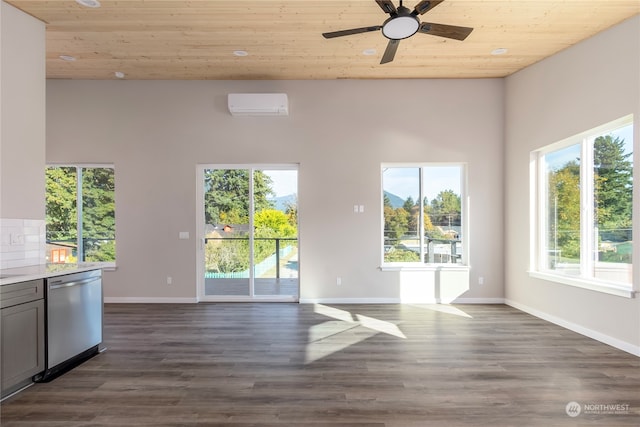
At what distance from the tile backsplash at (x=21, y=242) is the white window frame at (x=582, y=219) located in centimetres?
608

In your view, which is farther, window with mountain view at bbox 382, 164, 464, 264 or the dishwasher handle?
window with mountain view at bbox 382, 164, 464, 264

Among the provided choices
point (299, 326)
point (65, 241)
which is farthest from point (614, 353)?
point (65, 241)

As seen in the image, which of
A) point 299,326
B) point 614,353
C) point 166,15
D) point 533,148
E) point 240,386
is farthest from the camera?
point 533,148

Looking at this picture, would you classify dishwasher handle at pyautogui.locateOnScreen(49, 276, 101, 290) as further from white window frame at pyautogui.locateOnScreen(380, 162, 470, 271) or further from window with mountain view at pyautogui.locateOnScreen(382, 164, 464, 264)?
window with mountain view at pyautogui.locateOnScreen(382, 164, 464, 264)

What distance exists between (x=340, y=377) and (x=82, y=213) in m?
5.11

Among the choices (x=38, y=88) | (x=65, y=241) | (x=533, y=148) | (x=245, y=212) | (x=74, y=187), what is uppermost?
(x=38, y=88)

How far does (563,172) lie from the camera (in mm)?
4266

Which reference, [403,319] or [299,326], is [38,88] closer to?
[299,326]

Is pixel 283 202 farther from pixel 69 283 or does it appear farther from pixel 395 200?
pixel 69 283

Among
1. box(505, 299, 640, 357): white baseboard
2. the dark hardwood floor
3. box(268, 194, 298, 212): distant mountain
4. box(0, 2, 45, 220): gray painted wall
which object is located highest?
box(0, 2, 45, 220): gray painted wall

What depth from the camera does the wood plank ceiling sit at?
330 centimetres

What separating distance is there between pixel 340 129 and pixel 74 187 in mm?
4534

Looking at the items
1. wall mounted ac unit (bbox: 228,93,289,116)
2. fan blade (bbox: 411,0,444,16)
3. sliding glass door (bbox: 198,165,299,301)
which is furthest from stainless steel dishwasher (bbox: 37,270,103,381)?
fan blade (bbox: 411,0,444,16)

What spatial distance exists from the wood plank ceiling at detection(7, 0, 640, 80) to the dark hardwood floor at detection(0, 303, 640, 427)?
11.5 ft
